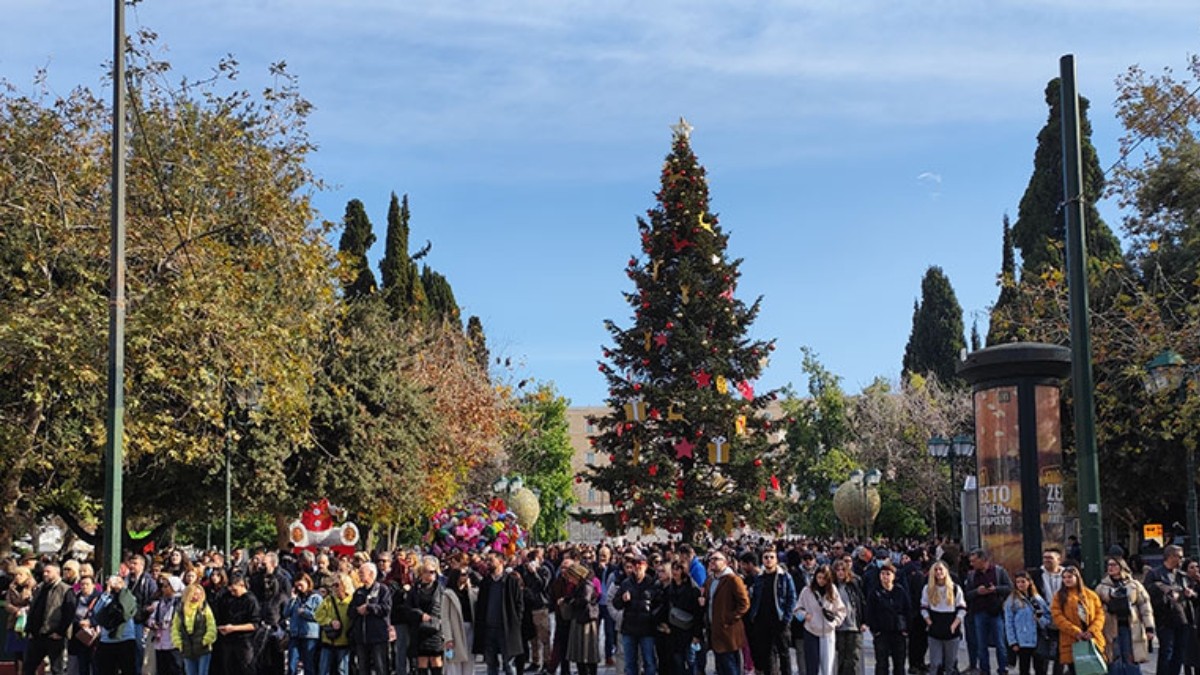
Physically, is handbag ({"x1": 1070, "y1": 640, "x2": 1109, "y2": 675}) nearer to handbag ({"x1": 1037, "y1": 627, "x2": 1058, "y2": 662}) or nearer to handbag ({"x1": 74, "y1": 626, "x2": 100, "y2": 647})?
handbag ({"x1": 1037, "y1": 627, "x2": 1058, "y2": 662})

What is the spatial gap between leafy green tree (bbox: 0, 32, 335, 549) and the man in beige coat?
9.60 m

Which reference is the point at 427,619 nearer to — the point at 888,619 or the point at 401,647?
the point at 401,647

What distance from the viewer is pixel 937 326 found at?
8188 cm

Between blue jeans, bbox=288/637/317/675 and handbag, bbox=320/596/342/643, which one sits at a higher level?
handbag, bbox=320/596/342/643

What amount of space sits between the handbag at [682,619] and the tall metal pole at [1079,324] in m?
4.84

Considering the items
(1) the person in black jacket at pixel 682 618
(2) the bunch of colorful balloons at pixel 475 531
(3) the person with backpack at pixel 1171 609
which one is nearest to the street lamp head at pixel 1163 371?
(3) the person with backpack at pixel 1171 609

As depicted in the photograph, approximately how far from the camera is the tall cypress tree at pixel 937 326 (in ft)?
267

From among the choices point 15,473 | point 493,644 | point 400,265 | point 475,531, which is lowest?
point 493,644

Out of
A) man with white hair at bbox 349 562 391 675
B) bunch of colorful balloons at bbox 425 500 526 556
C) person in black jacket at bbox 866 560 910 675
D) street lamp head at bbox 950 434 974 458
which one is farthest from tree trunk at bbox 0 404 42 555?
street lamp head at bbox 950 434 974 458

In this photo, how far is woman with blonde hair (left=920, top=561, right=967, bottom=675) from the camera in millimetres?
16688

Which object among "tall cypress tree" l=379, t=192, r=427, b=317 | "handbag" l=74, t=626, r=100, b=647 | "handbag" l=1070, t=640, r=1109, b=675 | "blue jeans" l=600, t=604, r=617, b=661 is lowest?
"blue jeans" l=600, t=604, r=617, b=661

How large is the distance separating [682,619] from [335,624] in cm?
437

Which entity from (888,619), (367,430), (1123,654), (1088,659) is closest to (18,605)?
(888,619)

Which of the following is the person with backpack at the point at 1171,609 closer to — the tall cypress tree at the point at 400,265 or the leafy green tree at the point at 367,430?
the leafy green tree at the point at 367,430
